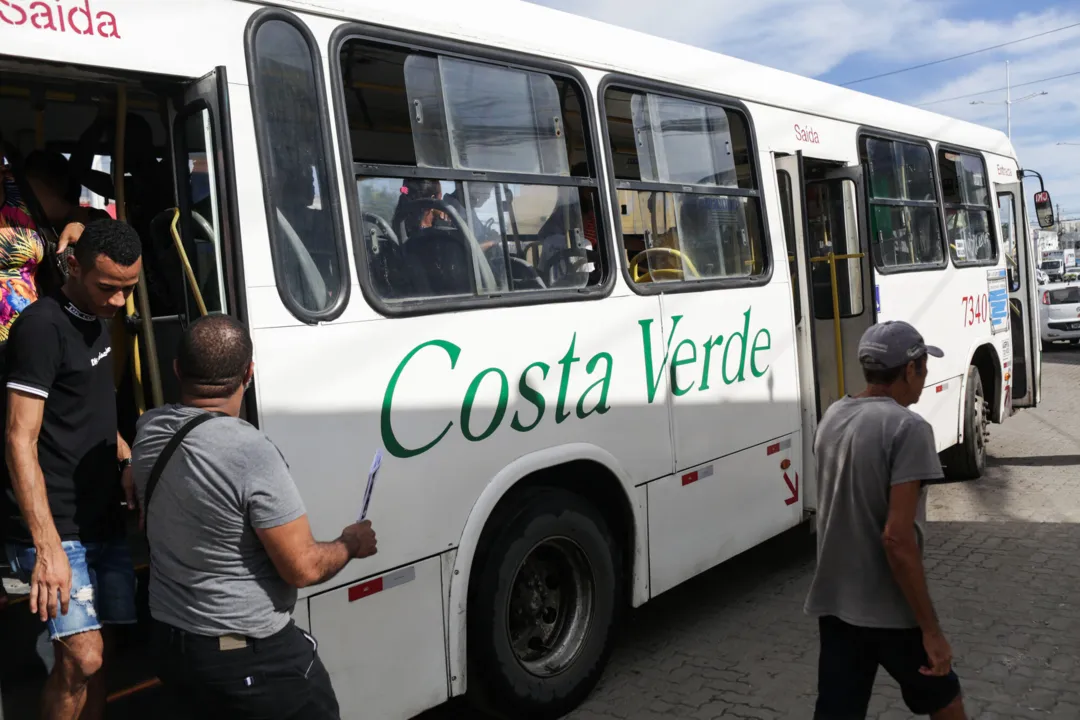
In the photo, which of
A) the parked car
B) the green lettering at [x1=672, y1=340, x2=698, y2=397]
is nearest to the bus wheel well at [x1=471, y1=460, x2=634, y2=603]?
the green lettering at [x1=672, y1=340, x2=698, y2=397]

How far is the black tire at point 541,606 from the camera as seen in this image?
3580mm

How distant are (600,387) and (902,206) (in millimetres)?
3892

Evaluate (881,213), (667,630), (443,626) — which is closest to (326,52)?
(443,626)

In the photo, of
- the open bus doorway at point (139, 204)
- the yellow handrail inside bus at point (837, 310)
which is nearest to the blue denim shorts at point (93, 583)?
the open bus doorway at point (139, 204)

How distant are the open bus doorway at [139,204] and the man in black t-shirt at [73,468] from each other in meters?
0.22

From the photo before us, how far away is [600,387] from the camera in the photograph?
13.2 feet

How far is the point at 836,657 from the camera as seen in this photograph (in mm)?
2781

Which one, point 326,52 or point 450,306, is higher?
point 326,52

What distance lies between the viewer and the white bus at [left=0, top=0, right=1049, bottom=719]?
2916 mm

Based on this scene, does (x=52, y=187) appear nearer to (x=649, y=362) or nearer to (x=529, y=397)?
(x=529, y=397)

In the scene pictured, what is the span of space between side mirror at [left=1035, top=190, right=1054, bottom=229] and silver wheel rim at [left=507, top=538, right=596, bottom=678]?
8080mm

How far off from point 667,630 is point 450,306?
96.8 inches

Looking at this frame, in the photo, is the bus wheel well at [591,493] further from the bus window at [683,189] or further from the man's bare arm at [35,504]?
the man's bare arm at [35,504]

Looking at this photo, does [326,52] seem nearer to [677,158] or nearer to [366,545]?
[366,545]
